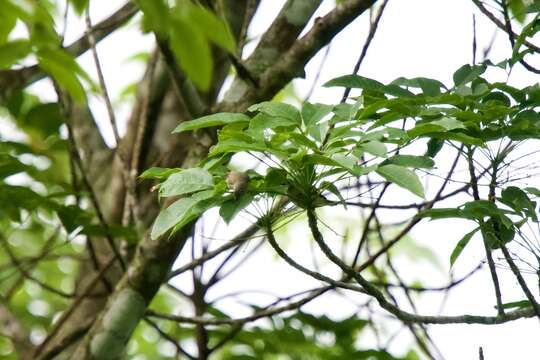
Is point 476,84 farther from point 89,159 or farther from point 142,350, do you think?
point 142,350

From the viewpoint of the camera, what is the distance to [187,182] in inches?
50.2

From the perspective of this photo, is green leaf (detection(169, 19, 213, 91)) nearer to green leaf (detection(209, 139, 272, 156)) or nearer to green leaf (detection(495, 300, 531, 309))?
green leaf (detection(209, 139, 272, 156))

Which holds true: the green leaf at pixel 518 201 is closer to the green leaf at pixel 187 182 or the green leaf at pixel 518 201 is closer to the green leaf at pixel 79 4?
the green leaf at pixel 187 182

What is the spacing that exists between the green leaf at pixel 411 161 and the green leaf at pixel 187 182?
279 millimetres

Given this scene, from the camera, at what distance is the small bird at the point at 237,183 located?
131 centimetres

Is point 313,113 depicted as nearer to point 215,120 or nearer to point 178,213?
point 215,120

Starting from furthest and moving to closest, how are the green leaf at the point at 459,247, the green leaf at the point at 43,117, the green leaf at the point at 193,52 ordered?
the green leaf at the point at 43,117 < the green leaf at the point at 459,247 < the green leaf at the point at 193,52

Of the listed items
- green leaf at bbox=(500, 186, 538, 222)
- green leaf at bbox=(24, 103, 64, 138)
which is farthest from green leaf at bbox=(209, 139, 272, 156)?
green leaf at bbox=(24, 103, 64, 138)

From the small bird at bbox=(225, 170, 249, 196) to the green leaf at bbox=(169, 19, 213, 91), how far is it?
442 millimetres

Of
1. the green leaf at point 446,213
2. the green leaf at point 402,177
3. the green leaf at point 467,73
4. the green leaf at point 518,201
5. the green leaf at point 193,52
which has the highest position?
the green leaf at point 467,73

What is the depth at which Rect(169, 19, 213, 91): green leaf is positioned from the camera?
2.81 feet

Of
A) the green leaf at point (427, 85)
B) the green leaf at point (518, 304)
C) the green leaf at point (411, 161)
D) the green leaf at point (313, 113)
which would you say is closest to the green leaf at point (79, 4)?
the green leaf at point (313, 113)

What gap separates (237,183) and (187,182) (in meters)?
0.08

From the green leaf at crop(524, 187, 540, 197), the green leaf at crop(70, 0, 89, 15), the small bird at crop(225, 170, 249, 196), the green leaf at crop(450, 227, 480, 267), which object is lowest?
the green leaf at crop(70, 0, 89, 15)
